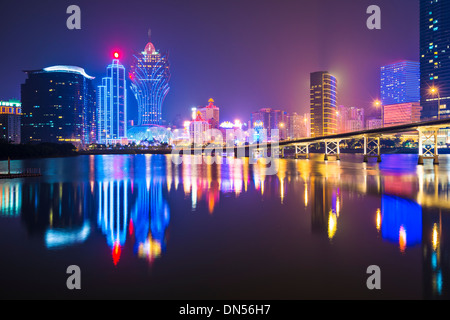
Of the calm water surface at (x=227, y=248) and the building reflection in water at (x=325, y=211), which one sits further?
the building reflection in water at (x=325, y=211)

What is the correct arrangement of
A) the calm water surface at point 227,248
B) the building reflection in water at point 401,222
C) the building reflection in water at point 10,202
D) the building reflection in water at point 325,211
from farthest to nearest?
1. the building reflection in water at point 10,202
2. the building reflection in water at point 325,211
3. the building reflection in water at point 401,222
4. the calm water surface at point 227,248

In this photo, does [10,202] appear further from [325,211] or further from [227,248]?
[325,211]

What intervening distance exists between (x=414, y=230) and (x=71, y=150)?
164 m

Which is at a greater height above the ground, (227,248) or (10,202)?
(10,202)

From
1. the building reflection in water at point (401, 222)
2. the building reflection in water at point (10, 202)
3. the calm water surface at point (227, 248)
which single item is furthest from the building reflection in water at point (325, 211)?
the building reflection in water at point (10, 202)

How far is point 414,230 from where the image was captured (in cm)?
1254

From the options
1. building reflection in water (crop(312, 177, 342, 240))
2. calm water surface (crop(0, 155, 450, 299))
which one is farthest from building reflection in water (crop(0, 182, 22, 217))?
building reflection in water (crop(312, 177, 342, 240))

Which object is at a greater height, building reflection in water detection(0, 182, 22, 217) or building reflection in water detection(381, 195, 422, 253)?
building reflection in water detection(0, 182, 22, 217)

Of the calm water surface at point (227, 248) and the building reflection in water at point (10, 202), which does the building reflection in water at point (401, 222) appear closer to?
the calm water surface at point (227, 248)

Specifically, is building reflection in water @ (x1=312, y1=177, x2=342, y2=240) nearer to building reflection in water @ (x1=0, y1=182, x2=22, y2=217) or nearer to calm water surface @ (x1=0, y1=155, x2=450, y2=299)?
calm water surface @ (x1=0, y1=155, x2=450, y2=299)

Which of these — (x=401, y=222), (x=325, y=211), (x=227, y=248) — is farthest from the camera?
(x=325, y=211)

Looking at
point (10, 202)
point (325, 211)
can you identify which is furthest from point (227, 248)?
point (10, 202)

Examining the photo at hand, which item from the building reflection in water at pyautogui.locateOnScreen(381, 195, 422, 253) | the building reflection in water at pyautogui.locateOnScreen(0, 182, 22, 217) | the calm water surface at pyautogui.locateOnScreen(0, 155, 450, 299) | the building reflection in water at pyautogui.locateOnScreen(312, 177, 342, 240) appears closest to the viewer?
the calm water surface at pyautogui.locateOnScreen(0, 155, 450, 299)

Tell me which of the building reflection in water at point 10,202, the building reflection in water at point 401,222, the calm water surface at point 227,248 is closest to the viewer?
the calm water surface at point 227,248
